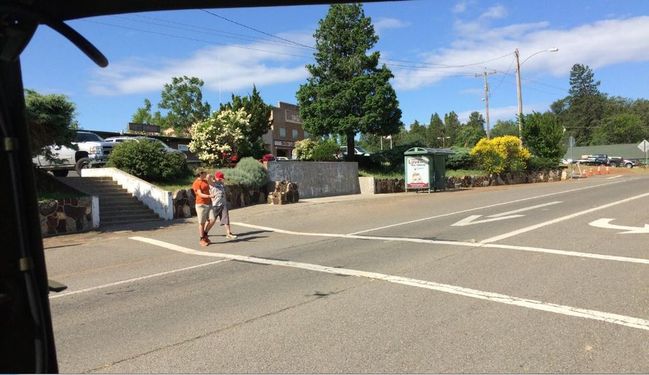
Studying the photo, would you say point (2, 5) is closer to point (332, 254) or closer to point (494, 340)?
point (494, 340)

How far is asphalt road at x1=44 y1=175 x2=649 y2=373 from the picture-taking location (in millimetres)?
4789

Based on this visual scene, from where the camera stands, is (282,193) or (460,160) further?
(460,160)

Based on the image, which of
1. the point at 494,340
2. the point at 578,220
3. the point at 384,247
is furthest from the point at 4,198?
the point at 578,220

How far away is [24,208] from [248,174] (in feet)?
70.2

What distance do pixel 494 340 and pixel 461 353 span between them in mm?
507

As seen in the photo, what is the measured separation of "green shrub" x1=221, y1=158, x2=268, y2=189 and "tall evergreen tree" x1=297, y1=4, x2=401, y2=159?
34.7 feet

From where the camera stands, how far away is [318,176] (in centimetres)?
2828

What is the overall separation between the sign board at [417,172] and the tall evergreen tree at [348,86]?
13.2ft

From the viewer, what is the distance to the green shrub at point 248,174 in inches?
892

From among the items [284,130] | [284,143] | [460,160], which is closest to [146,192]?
[460,160]

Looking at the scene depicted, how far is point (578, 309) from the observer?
6.16 meters

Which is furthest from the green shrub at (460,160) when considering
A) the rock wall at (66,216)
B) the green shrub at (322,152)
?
the rock wall at (66,216)

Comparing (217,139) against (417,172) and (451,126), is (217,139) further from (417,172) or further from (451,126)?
(451,126)

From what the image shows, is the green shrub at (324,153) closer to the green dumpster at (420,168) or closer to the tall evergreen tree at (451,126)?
the green dumpster at (420,168)
